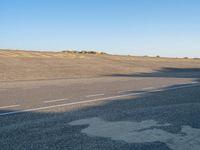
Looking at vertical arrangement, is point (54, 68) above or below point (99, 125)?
below

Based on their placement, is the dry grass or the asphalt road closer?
the asphalt road

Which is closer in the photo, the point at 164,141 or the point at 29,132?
the point at 164,141

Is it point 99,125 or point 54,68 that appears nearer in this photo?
point 99,125

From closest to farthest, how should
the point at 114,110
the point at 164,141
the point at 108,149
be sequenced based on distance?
the point at 108,149 < the point at 164,141 < the point at 114,110

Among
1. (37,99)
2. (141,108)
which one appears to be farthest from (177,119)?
(37,99)

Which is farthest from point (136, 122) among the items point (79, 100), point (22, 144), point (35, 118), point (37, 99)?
point (37, 99)

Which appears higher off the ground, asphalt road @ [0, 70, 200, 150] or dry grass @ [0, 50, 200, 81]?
asphalt road @ [0, 70, 200, 150]

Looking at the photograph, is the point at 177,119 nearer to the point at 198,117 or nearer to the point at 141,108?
the point at 198,117

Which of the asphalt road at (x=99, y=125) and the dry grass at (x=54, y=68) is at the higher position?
the asphalt road at (x=99, y=125)

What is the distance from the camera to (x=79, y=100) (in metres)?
14.1

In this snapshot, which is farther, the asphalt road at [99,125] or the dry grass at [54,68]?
the dry grass at [54,68]

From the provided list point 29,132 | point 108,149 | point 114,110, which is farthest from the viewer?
point 114,110

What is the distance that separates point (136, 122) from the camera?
9.32 metres

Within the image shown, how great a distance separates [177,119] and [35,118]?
3.71m
